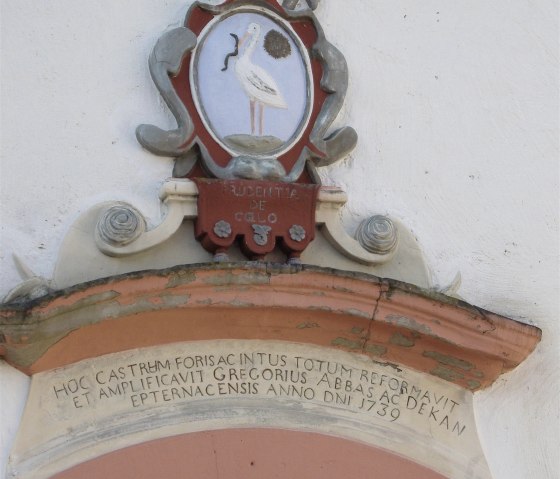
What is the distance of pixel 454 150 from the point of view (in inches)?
245

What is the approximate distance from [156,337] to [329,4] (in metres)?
1.56

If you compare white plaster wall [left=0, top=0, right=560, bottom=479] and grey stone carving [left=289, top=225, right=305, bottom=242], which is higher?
white plaster wall [left=0, top=0, right=560, bottom=479]

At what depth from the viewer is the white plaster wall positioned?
221 inches

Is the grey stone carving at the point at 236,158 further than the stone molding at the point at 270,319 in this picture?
Yes

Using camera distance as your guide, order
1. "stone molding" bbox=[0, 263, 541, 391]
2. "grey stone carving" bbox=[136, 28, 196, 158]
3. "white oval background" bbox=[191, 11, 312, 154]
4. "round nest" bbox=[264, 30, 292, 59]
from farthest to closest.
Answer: "round nest" bbox=[264, 30, 292, 59] → "white oval background" bbox=[191, 11, 312, 154] → "grey stone carving" bbox=[136, 28, 196, 158] → "stone molding" bbox=[0, 263, 541, 391]

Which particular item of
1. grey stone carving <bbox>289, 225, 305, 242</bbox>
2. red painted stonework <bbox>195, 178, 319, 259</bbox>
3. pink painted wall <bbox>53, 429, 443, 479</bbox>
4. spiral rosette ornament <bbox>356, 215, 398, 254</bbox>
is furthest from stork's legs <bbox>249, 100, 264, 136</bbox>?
pink painted wall <bbox>53, 429, 443, 479</bbox>

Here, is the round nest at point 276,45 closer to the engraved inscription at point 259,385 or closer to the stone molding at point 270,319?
the stone molding at point 270,319

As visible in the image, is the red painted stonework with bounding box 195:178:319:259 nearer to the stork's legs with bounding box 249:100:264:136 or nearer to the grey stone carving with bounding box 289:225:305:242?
the grey stone carving with bounding box 289:225:305:242

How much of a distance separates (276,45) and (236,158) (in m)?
0.52

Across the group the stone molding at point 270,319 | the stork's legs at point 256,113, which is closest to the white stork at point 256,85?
the stork's legs at point 256,113

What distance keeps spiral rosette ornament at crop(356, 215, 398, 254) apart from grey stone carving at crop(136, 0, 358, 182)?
26cm

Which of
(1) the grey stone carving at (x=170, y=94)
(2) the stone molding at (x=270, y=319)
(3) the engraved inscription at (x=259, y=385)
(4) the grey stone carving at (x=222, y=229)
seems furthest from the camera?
(1) the grey stone carving at (x=170, y=94)

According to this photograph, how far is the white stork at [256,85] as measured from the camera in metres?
5.88

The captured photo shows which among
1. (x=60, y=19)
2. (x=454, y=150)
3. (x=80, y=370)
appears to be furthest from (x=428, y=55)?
(x=80, y=370)
